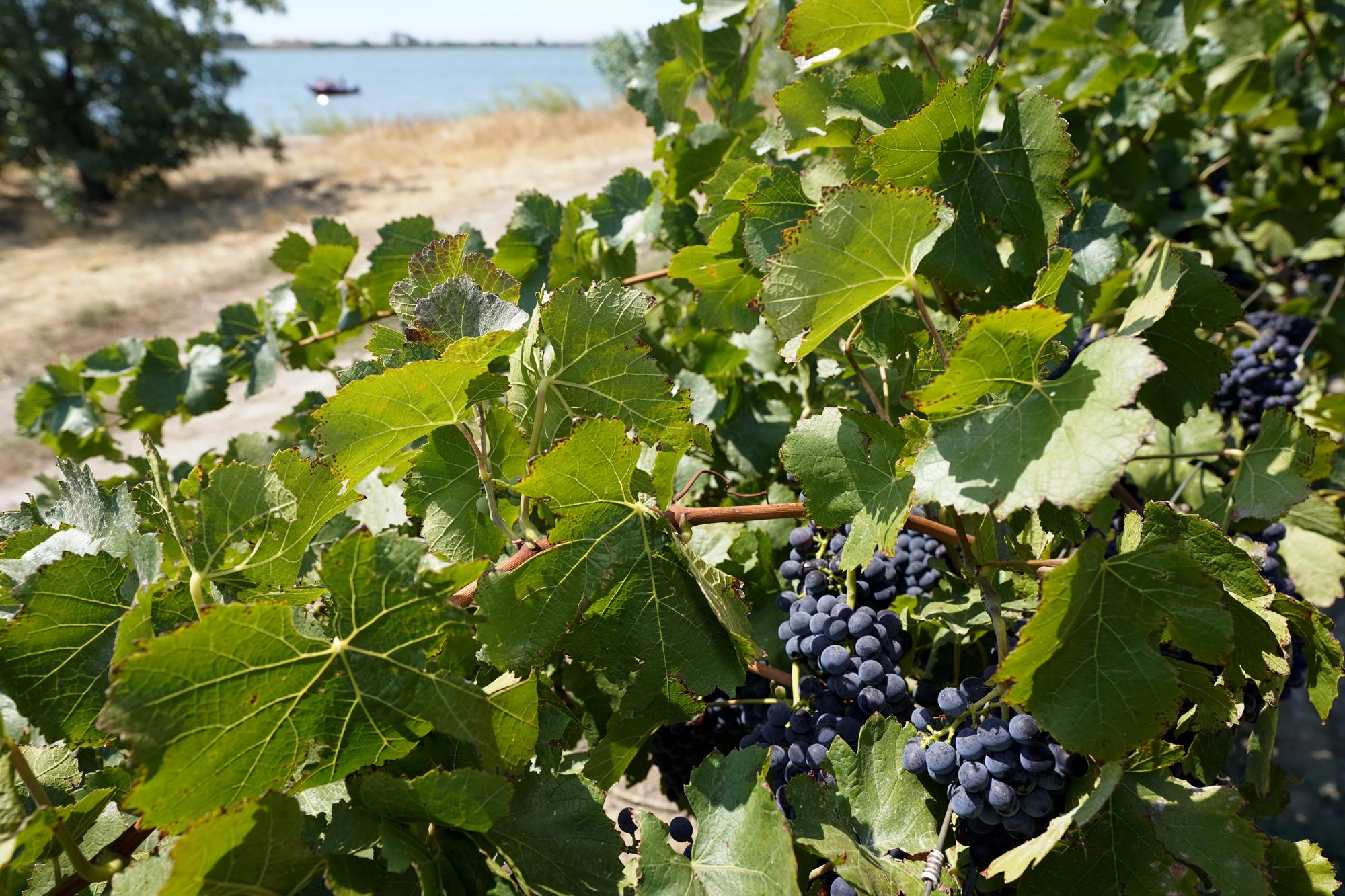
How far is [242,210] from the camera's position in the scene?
43.1ft

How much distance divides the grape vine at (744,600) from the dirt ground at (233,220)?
491cm

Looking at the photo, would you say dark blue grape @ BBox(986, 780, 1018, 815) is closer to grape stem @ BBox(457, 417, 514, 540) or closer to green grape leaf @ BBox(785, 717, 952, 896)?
green grape leaf @ BBox(785, 717, 952, 896)

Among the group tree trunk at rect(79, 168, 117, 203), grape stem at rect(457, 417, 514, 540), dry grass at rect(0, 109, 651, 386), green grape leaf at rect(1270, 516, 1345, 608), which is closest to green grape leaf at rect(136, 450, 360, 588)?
grape stem at rect(457, 417, 514, 540)

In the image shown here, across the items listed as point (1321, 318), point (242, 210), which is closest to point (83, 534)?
point (1321, 318)

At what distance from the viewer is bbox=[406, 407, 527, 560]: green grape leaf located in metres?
0.79

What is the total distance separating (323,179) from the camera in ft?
48.8

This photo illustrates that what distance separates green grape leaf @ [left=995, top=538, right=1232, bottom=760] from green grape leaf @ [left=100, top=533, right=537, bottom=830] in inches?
16.1

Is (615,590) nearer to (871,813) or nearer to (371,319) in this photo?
(871,813)

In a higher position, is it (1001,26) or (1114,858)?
(1001,26)

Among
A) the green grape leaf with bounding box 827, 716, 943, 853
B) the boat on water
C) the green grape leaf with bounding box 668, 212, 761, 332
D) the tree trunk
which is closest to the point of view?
the green grape leaf with bounding box 827, 716, 943, 853

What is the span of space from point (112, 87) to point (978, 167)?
16.2 metres

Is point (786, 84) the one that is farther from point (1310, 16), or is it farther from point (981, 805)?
point (1310, 16)

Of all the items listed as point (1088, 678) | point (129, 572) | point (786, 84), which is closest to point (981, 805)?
point (1088, 678)

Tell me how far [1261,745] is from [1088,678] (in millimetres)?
413
